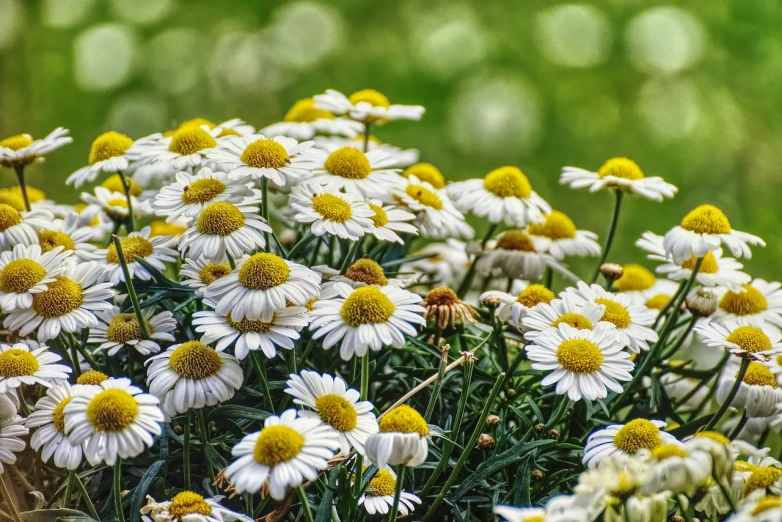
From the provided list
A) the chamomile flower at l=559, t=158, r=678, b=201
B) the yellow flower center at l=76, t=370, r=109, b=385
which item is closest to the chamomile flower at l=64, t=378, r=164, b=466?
the yellow flower center at l=76, t=370, r=109, b=385

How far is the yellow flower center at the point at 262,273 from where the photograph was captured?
0.90 metres

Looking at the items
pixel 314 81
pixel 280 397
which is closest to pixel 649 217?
pixel 314 81

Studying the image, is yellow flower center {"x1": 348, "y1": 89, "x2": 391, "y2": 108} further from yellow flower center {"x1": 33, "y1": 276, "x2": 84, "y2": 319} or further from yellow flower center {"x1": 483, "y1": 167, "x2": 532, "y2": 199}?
yellow flower center {"x1": 33, "y1": 276, "x2": 84, "y2": 319}

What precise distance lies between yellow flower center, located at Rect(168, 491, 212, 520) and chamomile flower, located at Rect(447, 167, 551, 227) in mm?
640

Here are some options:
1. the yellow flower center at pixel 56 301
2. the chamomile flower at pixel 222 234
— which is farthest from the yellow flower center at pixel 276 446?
the yellow flower center at pixel 56 301

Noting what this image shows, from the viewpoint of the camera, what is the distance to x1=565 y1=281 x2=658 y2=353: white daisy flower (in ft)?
3.33

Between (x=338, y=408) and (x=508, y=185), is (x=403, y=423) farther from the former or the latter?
(x=508, y=185)

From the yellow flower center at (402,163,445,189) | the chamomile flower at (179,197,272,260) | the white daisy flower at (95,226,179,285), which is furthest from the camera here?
the yellow flower center at (402,163,445,189)

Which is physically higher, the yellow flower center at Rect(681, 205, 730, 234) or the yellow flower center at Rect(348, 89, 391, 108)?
the yellow flower center at Rect(348, 89, 391, 108)

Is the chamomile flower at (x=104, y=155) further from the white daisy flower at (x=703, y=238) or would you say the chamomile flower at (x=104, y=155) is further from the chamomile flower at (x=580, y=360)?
the white daisy flower at (x=703, y=238)

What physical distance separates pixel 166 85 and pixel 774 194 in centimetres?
227

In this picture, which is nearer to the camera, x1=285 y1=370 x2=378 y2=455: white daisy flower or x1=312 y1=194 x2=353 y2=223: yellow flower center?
x1=285 y1=370 x2=378 y2=455: white daisy flower

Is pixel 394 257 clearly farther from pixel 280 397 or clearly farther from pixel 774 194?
pixel 774 194

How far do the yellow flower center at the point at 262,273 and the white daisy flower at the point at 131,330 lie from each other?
15 cm
